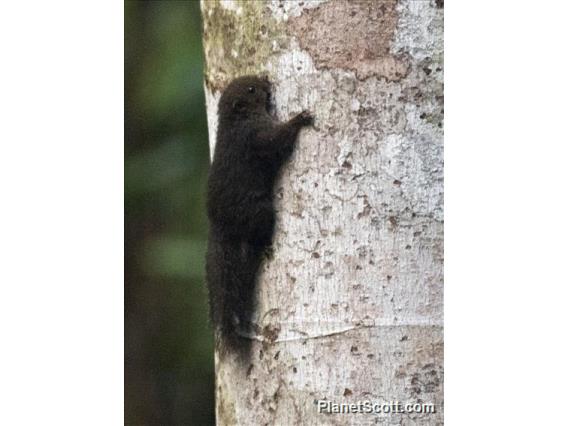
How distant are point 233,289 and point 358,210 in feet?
0.95

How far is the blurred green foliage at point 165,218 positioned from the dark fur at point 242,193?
0.12 m

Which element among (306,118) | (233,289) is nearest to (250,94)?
(306,118)

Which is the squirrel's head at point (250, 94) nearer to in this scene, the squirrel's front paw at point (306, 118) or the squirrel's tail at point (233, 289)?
the squirrel's front paw at point (306, 118)

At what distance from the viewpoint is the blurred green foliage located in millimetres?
2090

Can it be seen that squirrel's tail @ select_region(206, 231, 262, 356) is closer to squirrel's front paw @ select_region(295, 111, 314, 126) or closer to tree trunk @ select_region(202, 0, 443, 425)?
tree trunk @ select_region(202, 0, 443, 425)

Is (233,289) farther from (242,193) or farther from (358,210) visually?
(358,210)

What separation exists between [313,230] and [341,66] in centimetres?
28

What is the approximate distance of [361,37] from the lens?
1.81 meters

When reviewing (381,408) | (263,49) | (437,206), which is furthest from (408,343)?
(263,49)

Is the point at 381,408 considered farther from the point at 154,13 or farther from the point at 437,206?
the point at 154,13

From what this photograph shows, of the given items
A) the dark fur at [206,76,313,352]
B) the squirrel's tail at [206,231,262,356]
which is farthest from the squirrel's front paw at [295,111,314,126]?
the squirrel's tail at [206,231,262,356]

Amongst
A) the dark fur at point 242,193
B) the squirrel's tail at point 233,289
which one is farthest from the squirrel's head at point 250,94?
the squirrel's tail at point 233,289

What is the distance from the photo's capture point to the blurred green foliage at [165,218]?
2.09 meters

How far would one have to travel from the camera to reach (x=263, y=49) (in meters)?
1.86
